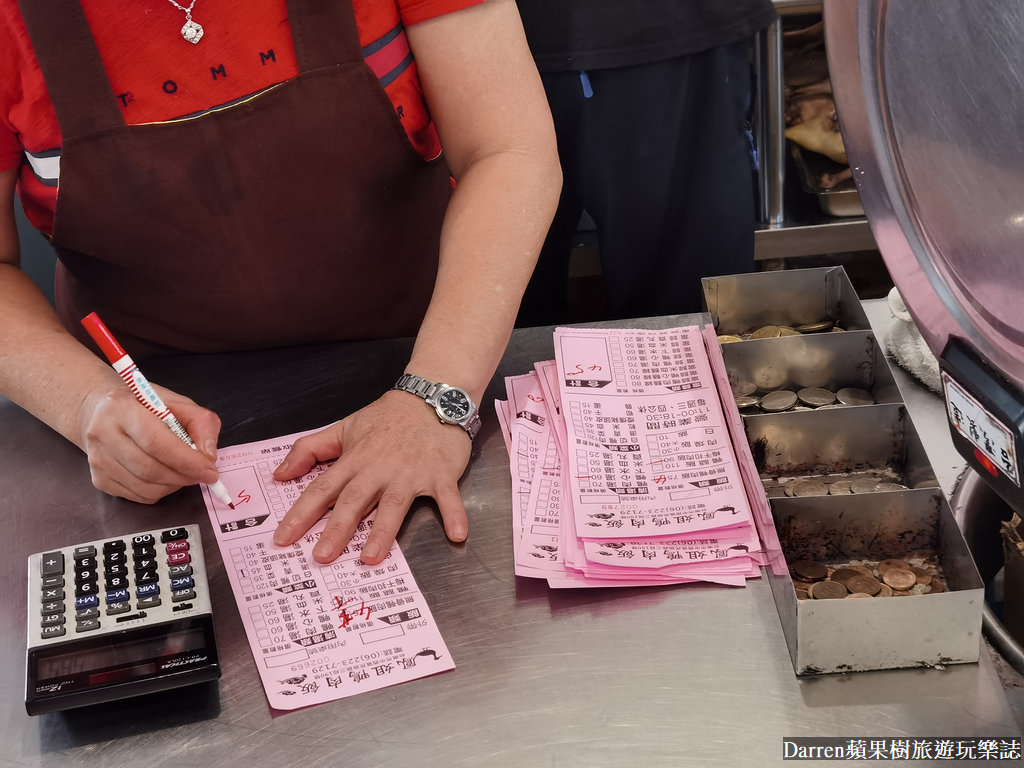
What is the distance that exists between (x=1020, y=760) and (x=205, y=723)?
69cm

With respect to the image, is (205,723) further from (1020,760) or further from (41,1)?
(41,1)

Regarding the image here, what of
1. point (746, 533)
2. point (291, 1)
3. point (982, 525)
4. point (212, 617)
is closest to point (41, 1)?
point (291, 1)

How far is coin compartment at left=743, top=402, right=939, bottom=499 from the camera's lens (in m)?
1.09

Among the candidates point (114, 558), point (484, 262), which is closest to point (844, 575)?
point (484, 262)

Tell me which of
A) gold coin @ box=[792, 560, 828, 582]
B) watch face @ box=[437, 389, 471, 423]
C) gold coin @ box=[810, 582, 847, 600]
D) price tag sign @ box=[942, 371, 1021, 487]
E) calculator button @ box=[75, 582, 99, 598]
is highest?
price tag sign @ box=[942, 371, 1021, 487]

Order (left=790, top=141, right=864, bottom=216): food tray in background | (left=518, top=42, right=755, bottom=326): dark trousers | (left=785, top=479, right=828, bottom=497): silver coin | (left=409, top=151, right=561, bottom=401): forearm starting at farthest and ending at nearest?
(left=790, top=141, right=864, bottom=216): food tray in background
(left=518, top=42, right=755, bottom=326): dark trousers
(left=409, top=151, right=561, bottom=401): forearm
(left=785, top=479, right=828, bottom=497): silver coin

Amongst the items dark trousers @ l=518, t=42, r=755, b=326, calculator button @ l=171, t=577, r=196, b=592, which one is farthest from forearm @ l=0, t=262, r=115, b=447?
dark trousers @ l=518, t=42, r=755, b=326

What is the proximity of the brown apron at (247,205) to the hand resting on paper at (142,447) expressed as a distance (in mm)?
274

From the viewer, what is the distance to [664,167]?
85.5 inches

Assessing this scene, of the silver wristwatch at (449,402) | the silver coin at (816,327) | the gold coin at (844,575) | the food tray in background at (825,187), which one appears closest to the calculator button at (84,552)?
the silver wristwatch at (449,402)

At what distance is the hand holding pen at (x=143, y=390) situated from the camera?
115 centimetres

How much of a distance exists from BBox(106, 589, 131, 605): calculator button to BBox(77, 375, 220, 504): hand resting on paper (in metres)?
0.17

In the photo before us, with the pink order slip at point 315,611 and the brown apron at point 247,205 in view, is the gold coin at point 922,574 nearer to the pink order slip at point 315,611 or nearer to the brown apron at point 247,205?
the pink order slip at point 315,611

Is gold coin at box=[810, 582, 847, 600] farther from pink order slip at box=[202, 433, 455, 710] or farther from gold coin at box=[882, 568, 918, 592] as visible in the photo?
pink order slip at box=[202, 433, 455, 710]
